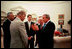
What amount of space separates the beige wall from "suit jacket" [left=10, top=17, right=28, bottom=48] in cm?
65

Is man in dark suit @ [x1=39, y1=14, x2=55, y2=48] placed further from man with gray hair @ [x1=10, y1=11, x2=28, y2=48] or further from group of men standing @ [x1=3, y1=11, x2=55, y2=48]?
man with gray hair @ [x1=10, y1=11, x2=28, y2=48]

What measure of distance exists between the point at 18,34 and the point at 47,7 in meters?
0.84

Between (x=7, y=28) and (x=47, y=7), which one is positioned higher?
(x=47, y=7)

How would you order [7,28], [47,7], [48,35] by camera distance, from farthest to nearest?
[47,7] → [7,28] → [48,35]

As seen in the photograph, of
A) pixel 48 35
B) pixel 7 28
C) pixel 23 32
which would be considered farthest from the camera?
pixel 7 28

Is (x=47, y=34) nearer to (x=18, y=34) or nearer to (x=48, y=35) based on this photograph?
(x=48, y=35)

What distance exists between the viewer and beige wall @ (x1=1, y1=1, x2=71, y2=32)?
1868 millimetres

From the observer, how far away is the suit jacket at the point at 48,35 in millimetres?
1482

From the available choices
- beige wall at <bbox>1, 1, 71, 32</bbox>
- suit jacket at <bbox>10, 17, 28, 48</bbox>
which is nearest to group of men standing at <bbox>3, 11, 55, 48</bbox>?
suit jacket at <bbox>10, 17, 28, 48</bbox>

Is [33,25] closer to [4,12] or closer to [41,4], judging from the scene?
[41,4]

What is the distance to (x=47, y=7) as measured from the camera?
75.3 inches

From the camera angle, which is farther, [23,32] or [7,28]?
[7,28]

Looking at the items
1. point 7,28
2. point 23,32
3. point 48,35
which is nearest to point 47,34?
point 48,35

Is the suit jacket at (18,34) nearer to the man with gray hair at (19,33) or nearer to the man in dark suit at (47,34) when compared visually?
the man with gray hair at (19,33)
